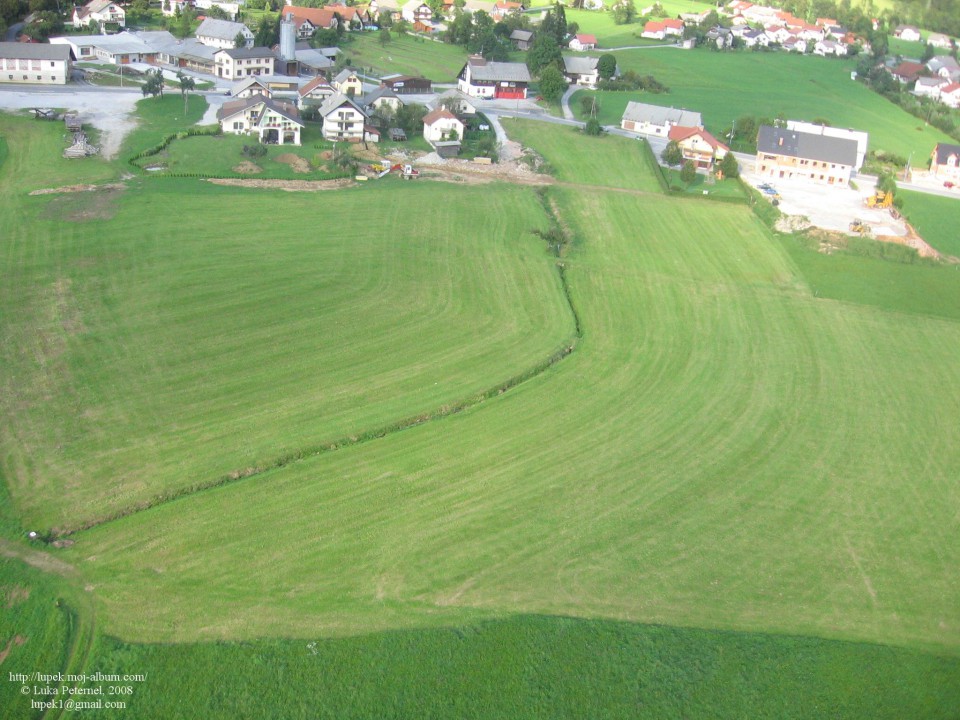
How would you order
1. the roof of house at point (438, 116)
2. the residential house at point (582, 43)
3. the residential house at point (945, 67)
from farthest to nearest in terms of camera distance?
1. the residential house at point (945, 67)
2. the residential house at point (582, 43)
3. the roof of house at point (438, 116)

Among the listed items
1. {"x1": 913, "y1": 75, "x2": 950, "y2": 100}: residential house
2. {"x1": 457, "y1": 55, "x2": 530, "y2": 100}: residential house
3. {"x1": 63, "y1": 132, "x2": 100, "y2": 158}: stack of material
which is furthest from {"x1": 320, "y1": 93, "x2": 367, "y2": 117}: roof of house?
{"x1": 913, "y1": 75, "x2": 950, "y2": 100}: residential house

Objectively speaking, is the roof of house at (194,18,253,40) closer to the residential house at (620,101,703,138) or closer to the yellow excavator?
the residential house at (620,101,703,138)

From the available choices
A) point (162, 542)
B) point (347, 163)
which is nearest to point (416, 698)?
point (162, 542)

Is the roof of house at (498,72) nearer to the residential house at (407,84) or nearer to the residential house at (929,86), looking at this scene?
the residential house at (407,84)

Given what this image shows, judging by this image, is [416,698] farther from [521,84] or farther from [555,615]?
[521,84]

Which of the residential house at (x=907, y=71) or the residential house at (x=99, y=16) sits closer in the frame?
the residential house at (x=99, y=16)

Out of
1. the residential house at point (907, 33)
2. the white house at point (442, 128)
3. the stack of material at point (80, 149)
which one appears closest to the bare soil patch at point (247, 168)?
the stack of material at point (80, 149)
